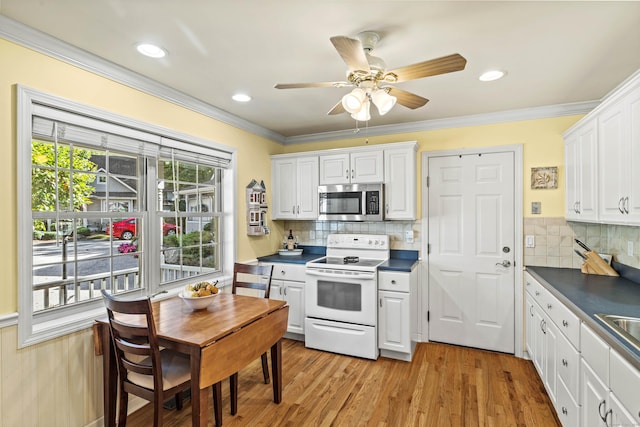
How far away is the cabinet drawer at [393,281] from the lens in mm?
3229

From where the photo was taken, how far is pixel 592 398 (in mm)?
1661

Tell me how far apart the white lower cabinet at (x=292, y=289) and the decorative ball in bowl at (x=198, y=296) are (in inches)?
56.3

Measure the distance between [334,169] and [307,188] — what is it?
1.39 ft

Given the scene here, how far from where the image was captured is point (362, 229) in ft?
13.4

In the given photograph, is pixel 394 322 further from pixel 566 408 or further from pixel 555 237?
pixel 555 237

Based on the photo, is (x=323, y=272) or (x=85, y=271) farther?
(x=323, y=272)

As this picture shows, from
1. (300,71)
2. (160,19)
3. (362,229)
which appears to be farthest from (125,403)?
(362,229)

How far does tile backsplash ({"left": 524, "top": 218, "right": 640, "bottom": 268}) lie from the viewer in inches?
117

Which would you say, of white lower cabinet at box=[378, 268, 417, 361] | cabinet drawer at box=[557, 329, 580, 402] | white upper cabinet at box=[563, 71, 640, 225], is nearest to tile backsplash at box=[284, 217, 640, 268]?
white upper cabinet at box=[563, 71, 640, 225]

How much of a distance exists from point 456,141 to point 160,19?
9.89 feet

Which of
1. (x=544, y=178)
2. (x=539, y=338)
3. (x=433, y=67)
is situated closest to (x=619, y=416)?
(x=539, y=338)

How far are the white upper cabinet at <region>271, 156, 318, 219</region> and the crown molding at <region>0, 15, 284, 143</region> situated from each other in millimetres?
1042

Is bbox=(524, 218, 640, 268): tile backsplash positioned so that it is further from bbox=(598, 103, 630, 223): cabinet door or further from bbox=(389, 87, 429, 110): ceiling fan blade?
bbox=(389, 87, 429, 110): ceiling fan blade

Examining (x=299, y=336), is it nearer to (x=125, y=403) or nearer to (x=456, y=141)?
(x=125, y=403)
